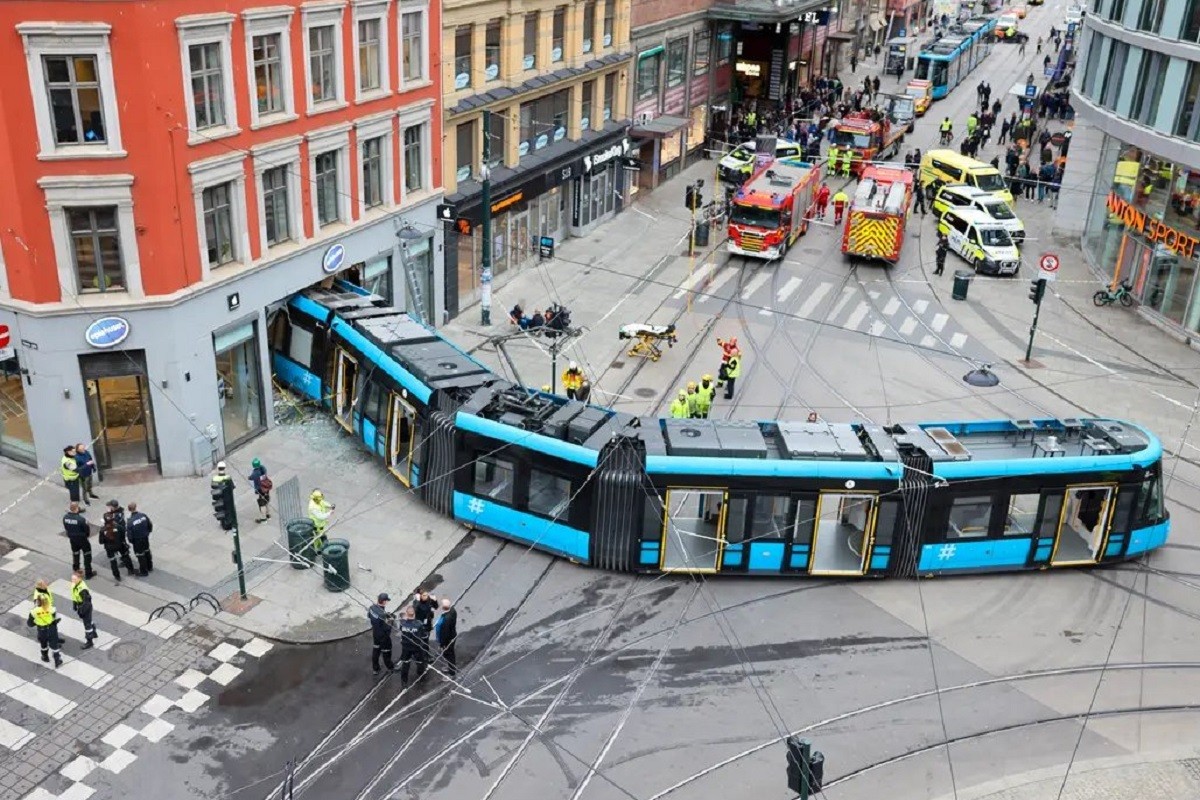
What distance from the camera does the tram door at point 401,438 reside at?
24344 millimetres

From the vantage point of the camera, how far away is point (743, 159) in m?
52.7

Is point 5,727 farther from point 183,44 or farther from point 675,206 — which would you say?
point 675,206

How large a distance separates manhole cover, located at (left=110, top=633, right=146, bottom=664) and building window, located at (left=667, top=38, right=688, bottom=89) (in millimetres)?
38251

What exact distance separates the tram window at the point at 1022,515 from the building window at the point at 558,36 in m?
24.8

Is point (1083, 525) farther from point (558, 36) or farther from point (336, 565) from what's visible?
point (558, 36)

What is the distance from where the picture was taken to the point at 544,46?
38750 millimetres

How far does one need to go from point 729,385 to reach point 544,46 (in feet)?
50.3

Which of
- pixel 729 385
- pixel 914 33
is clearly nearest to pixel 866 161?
pixel 729 385

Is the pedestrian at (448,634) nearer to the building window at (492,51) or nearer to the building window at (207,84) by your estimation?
the building window at (207,84)

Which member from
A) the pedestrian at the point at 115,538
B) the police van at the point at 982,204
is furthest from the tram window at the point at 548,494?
the police van at the point at 982,204

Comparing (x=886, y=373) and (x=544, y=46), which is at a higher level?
(x=544, y=46)

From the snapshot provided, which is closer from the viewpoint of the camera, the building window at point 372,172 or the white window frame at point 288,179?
the white window frame at point 288,179

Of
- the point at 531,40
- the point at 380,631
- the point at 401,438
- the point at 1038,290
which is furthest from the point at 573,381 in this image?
the point at 531,40

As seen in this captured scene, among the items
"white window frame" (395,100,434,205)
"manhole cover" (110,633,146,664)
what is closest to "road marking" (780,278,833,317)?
"white window frame" (395,100,434,205)
